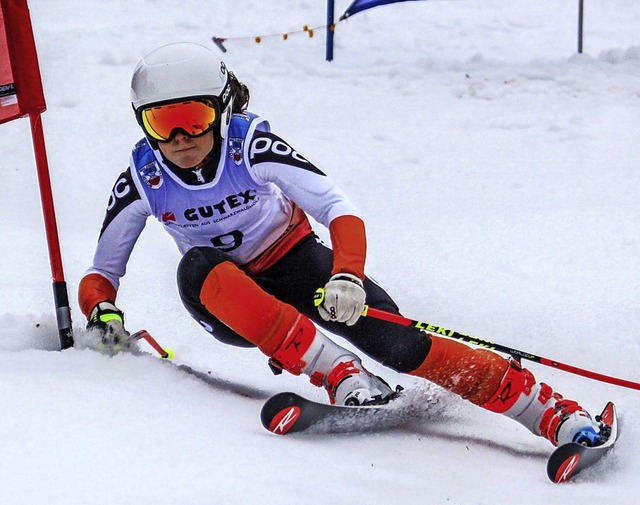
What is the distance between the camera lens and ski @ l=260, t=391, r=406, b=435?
8.26ft

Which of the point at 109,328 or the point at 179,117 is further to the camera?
the point at 109,328

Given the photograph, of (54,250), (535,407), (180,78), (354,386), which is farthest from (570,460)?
(54,250)

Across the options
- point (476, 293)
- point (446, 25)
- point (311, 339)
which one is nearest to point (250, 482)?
point (311, 339)

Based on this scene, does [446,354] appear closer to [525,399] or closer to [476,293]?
[525,399]

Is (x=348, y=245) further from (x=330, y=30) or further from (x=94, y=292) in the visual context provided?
(x=330, y=30)

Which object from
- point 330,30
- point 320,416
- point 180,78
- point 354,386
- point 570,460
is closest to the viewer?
point 570,460

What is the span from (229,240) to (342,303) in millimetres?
717

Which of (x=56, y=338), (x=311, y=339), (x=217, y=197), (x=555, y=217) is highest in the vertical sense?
(x=217, y=197)

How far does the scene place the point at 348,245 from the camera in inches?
114

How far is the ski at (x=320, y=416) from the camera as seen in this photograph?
99.1 inches

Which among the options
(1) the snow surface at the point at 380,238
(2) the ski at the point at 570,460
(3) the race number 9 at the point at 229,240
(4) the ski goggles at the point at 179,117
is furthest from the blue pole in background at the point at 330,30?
(2) the ski at the point at 570,460

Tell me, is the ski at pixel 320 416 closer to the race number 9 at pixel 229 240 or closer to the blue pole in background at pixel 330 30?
A: the race number 9 at pixel 229 240

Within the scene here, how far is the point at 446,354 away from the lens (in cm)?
295

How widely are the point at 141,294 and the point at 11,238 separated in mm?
1166
